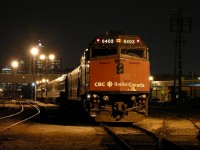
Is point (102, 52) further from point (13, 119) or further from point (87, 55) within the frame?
point (13, 119)

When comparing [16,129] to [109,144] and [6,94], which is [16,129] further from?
[6,94]

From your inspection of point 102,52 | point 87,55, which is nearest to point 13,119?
point 87,55

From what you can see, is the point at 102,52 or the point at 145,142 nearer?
the point at 145,142

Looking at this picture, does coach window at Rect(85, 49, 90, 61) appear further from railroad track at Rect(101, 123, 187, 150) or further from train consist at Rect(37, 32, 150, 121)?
railroad track at Rect(101, 123, 187, 150)

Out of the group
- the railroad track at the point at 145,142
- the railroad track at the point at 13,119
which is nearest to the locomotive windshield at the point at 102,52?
the railroad track at the point at 145,142

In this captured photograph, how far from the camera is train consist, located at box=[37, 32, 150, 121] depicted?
20.7 meters

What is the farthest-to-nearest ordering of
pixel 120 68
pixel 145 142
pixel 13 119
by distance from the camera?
pixel 13 119, pixel 120 68, pixel 145 142

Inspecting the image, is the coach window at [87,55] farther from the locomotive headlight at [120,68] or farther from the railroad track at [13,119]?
the railroad track at [13,119]

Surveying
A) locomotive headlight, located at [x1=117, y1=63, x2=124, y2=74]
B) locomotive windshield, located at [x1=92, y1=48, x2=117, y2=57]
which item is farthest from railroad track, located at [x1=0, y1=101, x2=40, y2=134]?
locomotive headlight, located at [x1=117, y1=63, x2=124, y2=74]

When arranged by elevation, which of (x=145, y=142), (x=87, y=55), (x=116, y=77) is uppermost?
(x=87, y=55)

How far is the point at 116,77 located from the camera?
Result: 68.1ft

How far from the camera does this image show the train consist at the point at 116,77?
20656mm

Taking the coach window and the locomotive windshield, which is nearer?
the locomotive windshield

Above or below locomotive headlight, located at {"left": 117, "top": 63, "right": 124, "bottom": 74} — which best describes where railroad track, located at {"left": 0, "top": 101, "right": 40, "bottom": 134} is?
below
